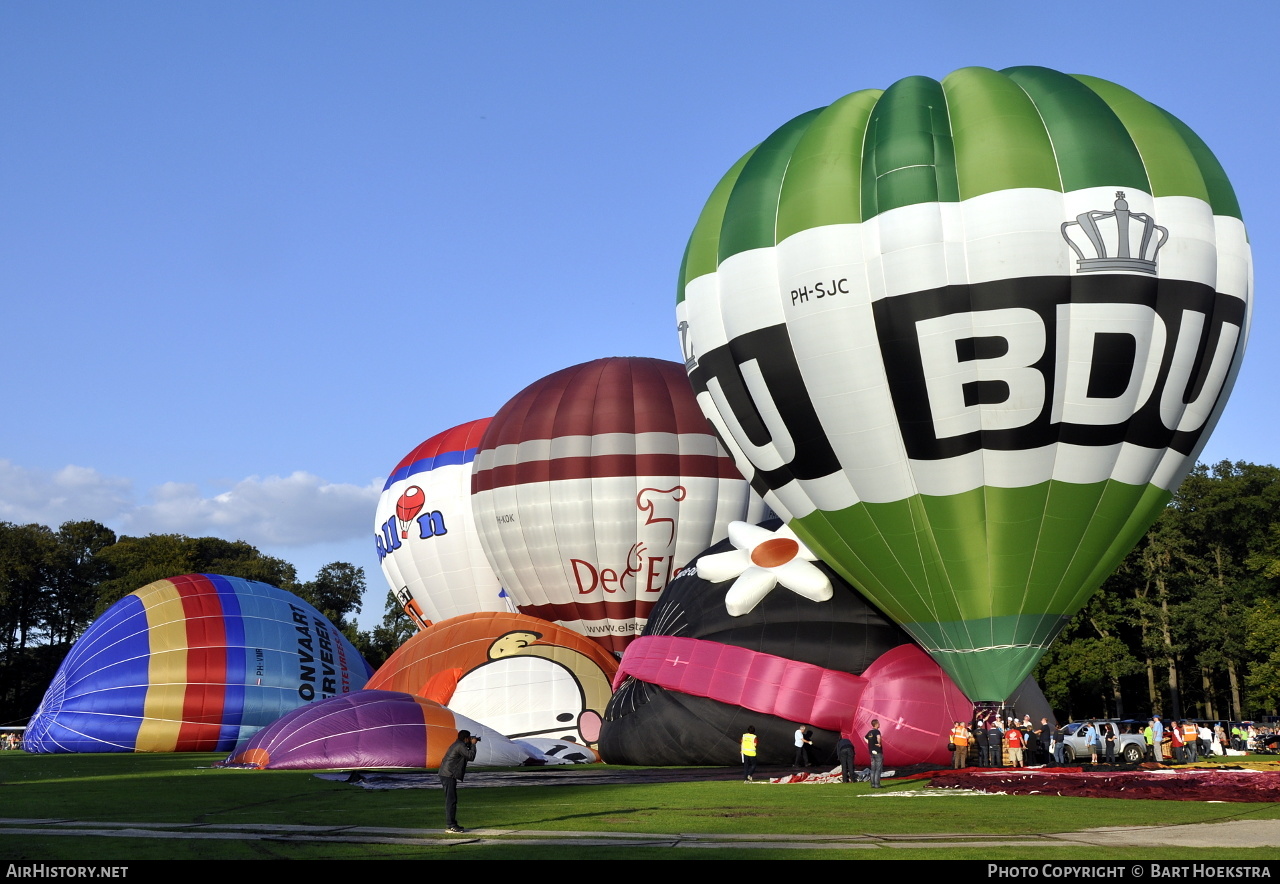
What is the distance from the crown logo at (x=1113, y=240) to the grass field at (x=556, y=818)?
6833mm

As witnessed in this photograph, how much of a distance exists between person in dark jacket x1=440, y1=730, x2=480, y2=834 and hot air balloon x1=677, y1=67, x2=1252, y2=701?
25.9 feet

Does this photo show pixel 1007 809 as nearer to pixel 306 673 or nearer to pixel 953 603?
pixel 953 603

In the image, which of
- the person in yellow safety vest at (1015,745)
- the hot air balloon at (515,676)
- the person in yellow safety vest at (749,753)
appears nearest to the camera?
the person in yellow safety vest at (749,753)

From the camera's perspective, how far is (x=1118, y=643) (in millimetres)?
42969

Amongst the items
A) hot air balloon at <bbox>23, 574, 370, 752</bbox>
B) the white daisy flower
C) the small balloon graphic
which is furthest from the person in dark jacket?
the small balloon graphic

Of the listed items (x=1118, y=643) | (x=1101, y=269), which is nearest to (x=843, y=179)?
(x=1101, y=269)

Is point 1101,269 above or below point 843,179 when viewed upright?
below

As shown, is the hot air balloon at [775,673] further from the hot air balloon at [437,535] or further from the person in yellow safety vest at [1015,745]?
the hot air balloon at [437,535]

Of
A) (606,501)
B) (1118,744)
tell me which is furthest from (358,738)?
(1118,744)

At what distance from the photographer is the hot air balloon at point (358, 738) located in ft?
61.2

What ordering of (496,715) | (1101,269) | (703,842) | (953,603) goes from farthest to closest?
(496,715)
(953,603)
(1101,269)
(703,842)

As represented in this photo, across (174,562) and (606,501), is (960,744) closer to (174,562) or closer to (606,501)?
(606,501)

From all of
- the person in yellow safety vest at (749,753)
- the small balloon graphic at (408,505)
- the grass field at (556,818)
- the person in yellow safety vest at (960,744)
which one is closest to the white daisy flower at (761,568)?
the person in yellow safety vest at (960,744)
